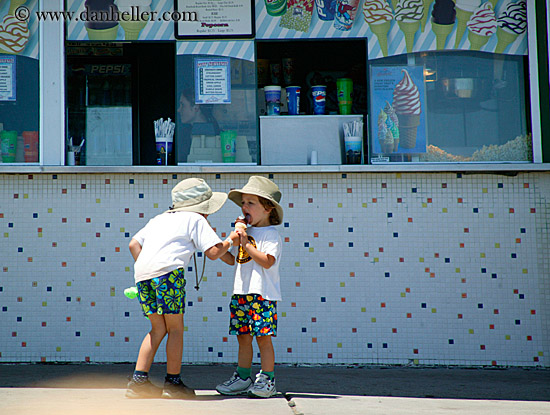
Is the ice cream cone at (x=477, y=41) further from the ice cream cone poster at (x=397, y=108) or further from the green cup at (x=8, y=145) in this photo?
the green cup at (x=8, y=145)

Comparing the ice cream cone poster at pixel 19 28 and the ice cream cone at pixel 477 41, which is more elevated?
the ice cream cone poster at pixel 19 28

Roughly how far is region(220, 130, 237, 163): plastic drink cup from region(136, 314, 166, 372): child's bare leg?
87.1 inches

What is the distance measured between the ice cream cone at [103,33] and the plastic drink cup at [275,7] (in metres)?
1.41

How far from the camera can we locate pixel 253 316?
4.75 m

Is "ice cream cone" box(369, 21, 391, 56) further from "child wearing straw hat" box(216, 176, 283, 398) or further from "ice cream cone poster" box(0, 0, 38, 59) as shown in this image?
"ice cream cone poster" box(0, 0, 38, 59)

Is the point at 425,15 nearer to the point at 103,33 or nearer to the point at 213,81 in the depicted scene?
the point at 213,81

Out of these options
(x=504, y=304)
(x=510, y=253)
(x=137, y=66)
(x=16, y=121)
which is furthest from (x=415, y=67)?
(x=16, y=121)

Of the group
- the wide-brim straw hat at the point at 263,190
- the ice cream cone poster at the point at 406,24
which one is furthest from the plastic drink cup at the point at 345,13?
the wide-brim straw hat at the point at 263,190

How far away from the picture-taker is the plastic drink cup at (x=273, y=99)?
21.7 ft

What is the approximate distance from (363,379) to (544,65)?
325 centimetres

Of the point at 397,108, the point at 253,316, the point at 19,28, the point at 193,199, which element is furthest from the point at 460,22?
the point at 19,28

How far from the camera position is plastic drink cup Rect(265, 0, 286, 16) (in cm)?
655

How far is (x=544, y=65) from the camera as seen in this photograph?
642 centimetres

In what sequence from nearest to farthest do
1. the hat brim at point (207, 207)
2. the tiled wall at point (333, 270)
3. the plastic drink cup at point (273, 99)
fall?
the hat brim at point (207, 207), the tiled wall at point (333, 270), the plastic drink cup at point (273, 99)
